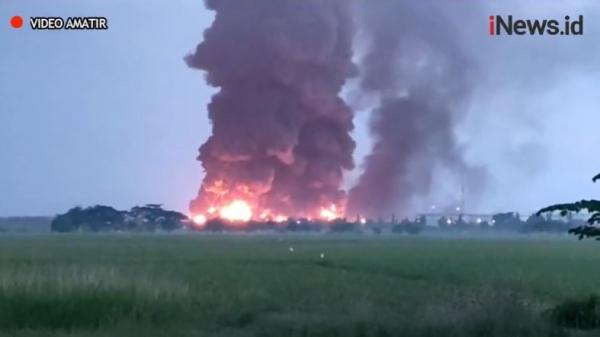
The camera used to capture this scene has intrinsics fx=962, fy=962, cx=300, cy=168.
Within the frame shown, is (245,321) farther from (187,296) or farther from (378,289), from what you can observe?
(378,289)

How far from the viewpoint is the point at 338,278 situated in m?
29.9

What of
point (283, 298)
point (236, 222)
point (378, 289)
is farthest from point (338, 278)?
point (236, 222)

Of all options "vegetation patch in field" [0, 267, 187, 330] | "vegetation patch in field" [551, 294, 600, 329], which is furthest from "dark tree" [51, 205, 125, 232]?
"vegetation patch in field" [551, 294, 600, 329]

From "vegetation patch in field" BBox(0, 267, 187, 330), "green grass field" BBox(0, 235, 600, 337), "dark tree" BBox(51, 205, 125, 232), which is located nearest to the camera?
"green grass field" BBox(0, 235, 600, 337)

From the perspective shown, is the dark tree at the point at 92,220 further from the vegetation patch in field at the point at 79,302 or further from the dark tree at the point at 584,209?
the dark tree at the point at 584,209

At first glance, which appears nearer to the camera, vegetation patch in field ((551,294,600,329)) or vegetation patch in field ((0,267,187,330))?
vegetation patch in field ((551,294,600,329))

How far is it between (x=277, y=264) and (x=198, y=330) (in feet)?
78.3

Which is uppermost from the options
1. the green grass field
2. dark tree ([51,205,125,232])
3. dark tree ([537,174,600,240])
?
dark tree ([51,205,125,232])

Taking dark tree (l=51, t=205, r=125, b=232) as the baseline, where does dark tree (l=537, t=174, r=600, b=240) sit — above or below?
below

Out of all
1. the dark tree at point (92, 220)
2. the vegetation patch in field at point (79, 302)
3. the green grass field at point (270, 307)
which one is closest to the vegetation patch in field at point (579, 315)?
the green grass field at point (270, 307)

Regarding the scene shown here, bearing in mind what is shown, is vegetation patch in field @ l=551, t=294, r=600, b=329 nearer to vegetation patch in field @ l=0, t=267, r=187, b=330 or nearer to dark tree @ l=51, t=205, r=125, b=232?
vegetation patch in field @ l=0, t=267, r=187, b=330

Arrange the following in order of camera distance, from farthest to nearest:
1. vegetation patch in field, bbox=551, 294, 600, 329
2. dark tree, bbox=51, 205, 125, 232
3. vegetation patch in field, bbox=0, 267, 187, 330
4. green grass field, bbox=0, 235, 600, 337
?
1. dark tree, bbox=51, 205, 125, 232
2. vegetation patch in field, bbox=0, 267, 187, 330
3. vegetation patch in field, bbox=551, 294, 600, 329
4. green grass field, bbox=0, 235, 600, 337

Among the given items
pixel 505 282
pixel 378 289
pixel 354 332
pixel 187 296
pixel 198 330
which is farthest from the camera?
pixel 505 282

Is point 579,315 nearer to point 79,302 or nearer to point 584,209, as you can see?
point 584,209
